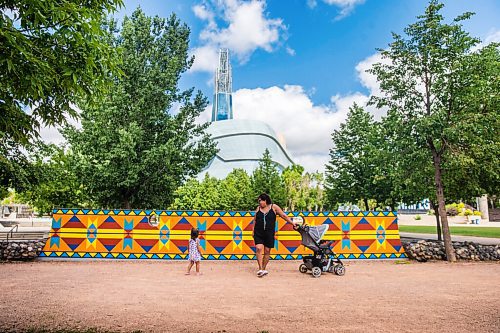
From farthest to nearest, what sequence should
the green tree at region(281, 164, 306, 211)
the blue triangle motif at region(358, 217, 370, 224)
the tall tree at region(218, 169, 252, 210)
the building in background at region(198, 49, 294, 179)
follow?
the building in background at region(198, 49, 294, 179) → the green tree at region(281, 164, 306, 211) → the tall tree at region(218, 169, 252, 210) → the blue triangle motif at region(358, 217, 370, 224)

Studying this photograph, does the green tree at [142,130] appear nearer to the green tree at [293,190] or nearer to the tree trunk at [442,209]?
the tree trunk at [442,209]

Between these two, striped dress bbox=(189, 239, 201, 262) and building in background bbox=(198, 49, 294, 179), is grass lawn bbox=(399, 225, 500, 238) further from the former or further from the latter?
building in background bbox=(198, 49, 294, 179)

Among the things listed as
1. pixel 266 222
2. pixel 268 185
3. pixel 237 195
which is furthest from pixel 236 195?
pixel 266 222

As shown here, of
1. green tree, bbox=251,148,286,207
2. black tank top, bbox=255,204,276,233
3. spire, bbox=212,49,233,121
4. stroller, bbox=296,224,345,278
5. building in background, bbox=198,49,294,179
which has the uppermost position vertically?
spire, bbox=212,49,233,121

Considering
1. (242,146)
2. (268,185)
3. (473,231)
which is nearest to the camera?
(473,231)

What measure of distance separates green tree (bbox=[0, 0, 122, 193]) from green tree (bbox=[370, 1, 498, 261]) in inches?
412

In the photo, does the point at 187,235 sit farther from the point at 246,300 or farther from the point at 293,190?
the point at 293,190

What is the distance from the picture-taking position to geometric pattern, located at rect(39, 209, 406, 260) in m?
12.3

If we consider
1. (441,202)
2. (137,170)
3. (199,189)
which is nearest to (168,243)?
(137,170)

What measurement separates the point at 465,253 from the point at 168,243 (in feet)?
32.7

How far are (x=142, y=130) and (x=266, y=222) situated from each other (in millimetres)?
7835

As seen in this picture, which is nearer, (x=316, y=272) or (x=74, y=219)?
(x=316, y=272)

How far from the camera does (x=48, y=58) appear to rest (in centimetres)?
472

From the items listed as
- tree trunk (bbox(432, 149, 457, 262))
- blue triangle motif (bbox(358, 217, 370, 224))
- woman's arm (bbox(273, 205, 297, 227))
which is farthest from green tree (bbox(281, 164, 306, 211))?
Result: woman's arm (bbox(273, 205, 297, 227))
